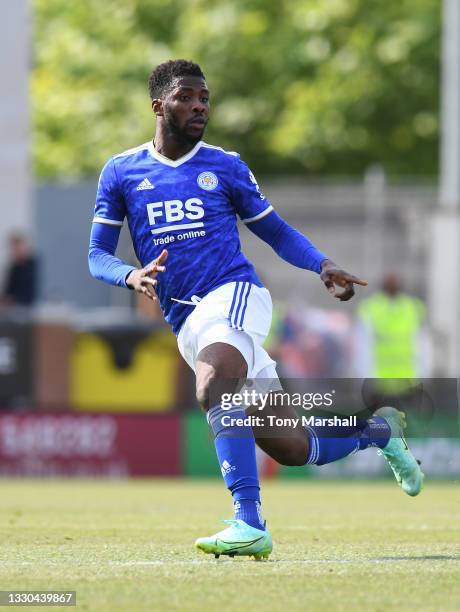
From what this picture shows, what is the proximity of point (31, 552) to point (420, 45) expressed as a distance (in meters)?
26.4

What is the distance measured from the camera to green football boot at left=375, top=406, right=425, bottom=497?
8.02 metres

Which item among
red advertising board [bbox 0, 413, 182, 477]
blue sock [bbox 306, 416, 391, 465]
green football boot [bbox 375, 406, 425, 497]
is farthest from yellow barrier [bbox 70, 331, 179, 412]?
blue sock [bbox 306, 416, 391, 465]

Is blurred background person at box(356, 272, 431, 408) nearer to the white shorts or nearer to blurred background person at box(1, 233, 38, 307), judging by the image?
blurred background person at box(1, 233, 38, 307)

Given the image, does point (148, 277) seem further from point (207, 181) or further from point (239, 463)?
point (239, 463)

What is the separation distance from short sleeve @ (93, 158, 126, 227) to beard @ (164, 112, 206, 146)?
0.34 meters

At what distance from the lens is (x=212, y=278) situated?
7.80 meters

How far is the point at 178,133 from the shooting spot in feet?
25.8

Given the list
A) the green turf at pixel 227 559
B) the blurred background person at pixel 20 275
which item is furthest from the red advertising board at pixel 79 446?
the green turf at pixel 227 559

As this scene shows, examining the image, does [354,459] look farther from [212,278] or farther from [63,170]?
[63,170]

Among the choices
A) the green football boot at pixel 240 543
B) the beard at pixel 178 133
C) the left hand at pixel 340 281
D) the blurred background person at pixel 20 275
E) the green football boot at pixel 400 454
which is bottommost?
the green football boot at pixel 240 543

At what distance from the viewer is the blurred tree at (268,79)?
33469 mm

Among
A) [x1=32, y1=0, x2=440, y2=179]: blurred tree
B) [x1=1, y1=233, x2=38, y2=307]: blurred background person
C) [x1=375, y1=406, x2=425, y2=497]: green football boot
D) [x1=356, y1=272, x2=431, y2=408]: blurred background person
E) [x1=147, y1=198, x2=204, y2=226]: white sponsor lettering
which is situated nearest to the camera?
[x1=147, y1=198, x2=204, y2=226]: white sponsor lettering

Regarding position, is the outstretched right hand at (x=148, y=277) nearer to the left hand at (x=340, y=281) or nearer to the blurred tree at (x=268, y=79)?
the left hand at (x=340, y=281)

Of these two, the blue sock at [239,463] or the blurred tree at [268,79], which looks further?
the blurred tree at [268,79]
